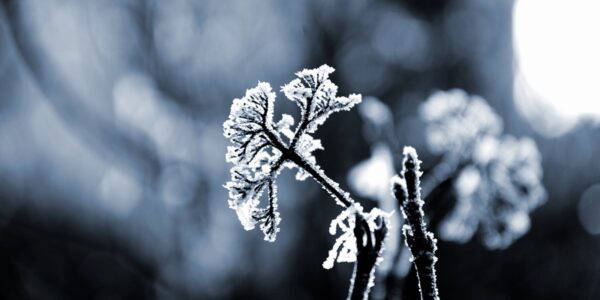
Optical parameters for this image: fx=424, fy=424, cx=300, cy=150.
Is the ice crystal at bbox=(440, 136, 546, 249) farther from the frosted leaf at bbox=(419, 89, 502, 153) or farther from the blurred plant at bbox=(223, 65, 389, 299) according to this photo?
the blurred plant at bbox=(223, 65, 389, 299)

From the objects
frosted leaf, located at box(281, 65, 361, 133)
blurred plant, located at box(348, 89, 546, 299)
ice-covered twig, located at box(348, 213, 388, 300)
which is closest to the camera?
ice-covered twig, located at box(348, 213, 388, 300)

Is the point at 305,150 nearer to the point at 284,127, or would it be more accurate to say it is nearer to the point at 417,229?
the point at 284,127

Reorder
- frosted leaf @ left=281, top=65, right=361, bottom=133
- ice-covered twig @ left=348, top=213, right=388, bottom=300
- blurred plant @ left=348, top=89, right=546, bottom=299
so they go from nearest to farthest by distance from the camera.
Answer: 1. ice-covered twig @ left=348, top=213, right=388, bottom=300
2. frosted leaf @ left=281, top=65, right=361, bottom=133
3. blurred plant @ left=348, top=89, right=546, bottom=299

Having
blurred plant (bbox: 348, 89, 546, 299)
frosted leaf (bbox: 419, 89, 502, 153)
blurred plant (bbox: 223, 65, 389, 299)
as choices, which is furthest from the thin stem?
frosted leaf (bbox: 419, 89, 502, 153)

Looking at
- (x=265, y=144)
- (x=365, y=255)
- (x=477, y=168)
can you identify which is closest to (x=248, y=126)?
(x=265, y=144)

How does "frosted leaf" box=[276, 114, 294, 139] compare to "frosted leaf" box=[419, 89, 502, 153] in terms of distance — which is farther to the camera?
"frosted leaf" box=[419, 89, 502, 153]
